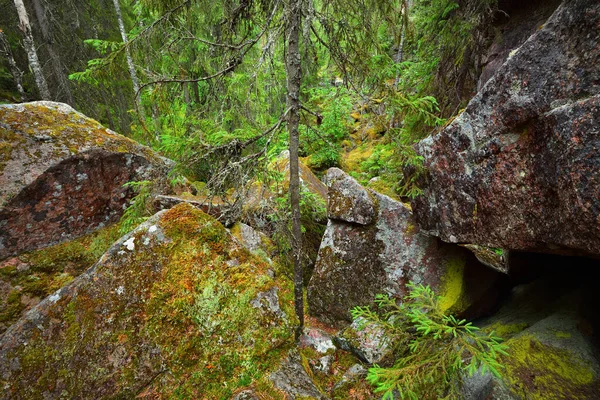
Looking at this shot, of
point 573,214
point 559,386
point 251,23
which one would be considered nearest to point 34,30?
point 251,23

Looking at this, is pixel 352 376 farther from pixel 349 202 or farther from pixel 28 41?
pixel 28 41

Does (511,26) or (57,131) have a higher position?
(511,26)

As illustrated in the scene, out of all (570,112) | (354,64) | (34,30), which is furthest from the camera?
(34,30)

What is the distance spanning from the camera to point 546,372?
3600mm

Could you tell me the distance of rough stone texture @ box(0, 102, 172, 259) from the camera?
5996mm

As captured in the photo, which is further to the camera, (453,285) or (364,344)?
(453,285)

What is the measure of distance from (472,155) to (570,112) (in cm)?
127

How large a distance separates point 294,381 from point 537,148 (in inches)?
164

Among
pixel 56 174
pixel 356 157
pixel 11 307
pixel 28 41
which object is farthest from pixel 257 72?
pixel 356 157

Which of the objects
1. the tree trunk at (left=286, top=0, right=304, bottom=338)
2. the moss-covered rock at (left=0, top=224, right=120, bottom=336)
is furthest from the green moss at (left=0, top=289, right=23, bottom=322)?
the tree trunk at (left=286, top=0, right=304, bottom=338)

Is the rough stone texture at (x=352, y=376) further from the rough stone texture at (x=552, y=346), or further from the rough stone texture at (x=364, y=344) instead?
the rough stone texture at (x=552, y=346)

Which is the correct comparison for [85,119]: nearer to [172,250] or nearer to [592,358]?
[172,250]

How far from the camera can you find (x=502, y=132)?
3734 mm

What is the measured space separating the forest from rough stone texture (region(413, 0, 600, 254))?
24mm
